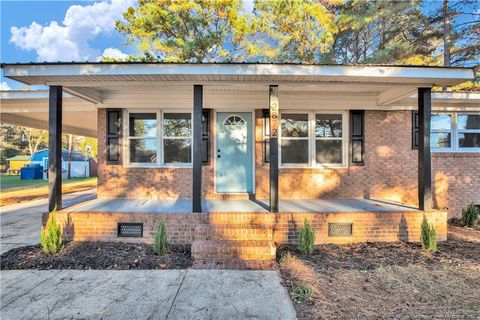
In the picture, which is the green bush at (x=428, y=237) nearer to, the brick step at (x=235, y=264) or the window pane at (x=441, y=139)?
the brick step at (x=235, y=264)

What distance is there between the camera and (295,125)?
6695 mm

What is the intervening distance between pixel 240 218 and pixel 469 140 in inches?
264

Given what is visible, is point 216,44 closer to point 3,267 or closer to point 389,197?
point 389,197

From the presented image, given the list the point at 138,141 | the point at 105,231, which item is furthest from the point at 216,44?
the point at 105,231

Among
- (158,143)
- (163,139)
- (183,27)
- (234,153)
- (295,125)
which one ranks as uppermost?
(183,27)

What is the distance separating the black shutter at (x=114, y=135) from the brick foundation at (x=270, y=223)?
6.24 ft

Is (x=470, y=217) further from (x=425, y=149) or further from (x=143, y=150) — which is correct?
(x=143, y=150)

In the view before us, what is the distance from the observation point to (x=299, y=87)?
525 centimetres

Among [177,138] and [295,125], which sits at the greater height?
[295,125]

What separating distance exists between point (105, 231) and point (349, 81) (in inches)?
207

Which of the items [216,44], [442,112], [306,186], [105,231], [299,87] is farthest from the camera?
[216,44]

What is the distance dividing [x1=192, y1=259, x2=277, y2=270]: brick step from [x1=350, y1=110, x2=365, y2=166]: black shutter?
3906 millimetres

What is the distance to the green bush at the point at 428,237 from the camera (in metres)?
4.49

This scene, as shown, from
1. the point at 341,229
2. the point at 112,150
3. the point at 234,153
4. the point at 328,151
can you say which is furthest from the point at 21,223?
the point at 328,151
